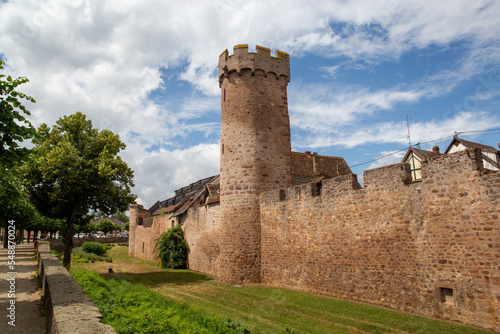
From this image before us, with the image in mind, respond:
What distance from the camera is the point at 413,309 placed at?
9.71 metres

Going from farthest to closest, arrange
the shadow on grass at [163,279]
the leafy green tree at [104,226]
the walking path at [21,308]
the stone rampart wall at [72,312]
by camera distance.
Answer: the leafy green tree at [104,226]
the shadow on grass at [163,279]
the walking path at [21,308]
the stone rampart wall at [72,312]

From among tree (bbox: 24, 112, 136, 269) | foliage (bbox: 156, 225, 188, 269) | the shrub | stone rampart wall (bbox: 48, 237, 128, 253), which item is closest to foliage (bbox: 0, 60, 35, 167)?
tree (bbox: 24, 112, 136, 269)

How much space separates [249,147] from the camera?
16500mm

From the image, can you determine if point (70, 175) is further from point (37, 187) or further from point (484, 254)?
point (484, 254)

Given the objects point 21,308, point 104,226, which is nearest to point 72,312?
point 21,308

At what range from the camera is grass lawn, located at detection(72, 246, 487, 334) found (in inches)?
336

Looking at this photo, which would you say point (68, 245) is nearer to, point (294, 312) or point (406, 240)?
point (294, 312)

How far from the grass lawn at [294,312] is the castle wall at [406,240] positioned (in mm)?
621

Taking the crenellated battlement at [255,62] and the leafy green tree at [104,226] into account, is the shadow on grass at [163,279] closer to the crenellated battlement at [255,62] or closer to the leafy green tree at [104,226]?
the crenellated battlement at [255,62]

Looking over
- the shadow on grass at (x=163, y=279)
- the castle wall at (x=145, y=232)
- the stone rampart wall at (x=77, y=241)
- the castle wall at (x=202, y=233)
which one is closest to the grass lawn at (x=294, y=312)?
the shadow on grass at (x=163, y=279)

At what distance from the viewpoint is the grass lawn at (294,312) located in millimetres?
8547

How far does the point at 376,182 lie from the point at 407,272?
2919 millimetres

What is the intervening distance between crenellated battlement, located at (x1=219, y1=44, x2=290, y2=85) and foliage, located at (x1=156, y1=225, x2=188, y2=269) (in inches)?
511

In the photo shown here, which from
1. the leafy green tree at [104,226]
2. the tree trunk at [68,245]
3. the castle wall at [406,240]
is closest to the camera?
the castle wall at [406,240]
